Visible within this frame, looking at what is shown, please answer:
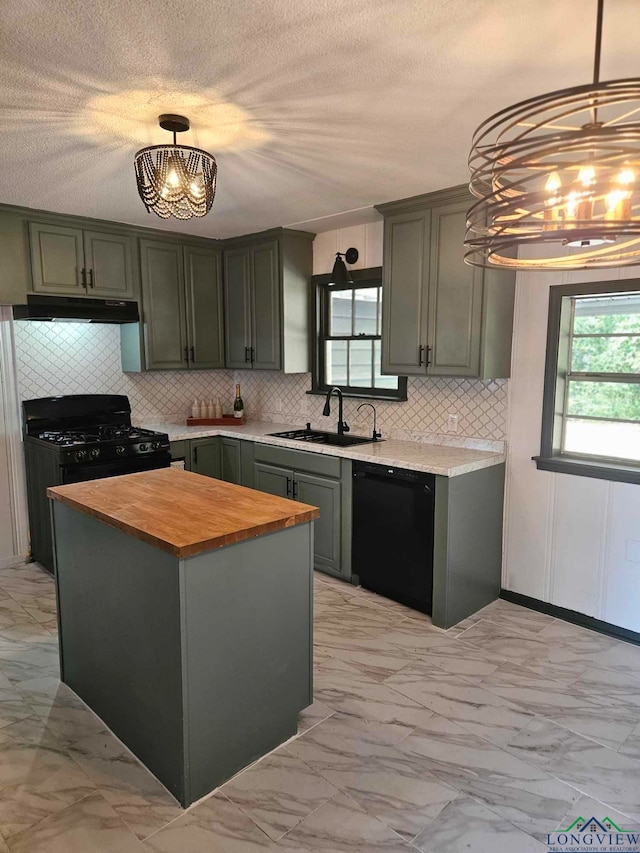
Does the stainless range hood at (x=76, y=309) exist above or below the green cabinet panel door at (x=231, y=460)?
above

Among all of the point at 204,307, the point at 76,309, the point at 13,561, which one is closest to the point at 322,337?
the point at 204,307

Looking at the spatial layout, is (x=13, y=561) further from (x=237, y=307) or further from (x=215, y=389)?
→ (x=237, y=307)

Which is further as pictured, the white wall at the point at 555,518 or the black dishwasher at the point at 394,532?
the black dishwasher at the point at 394,532

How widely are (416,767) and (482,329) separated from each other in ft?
7.34

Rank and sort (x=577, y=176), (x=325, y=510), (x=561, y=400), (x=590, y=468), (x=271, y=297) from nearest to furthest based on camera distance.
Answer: (x=577, y=176), (x=590, y=468), (x=561, y=400), (x=325, y=510), (x=271, y=297)

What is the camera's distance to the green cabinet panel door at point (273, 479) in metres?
4.10

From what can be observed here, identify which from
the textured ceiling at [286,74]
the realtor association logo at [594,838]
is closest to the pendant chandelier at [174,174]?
the textured ceiling at [286,74]

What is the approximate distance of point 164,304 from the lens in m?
4.57

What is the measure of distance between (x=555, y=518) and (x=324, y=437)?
1.82 metres

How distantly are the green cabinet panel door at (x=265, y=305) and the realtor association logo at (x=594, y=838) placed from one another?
346cm

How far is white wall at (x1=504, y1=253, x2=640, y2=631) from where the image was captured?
10.2 ft

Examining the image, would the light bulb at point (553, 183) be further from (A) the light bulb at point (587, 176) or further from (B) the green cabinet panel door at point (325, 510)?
(B) the green cabinet panel door at point (325, 510)

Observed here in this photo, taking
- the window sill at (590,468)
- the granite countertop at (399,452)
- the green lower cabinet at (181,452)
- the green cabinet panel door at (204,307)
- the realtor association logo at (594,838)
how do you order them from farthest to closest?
the green cabinet panel door at (204,307)
the green lower cabinet at (181,452)
the granite countertop at (399,452)
the window sill at (590,468)
the realtor association logo at (594,838)

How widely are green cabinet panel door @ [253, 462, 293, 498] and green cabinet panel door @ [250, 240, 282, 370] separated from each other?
0.86m
